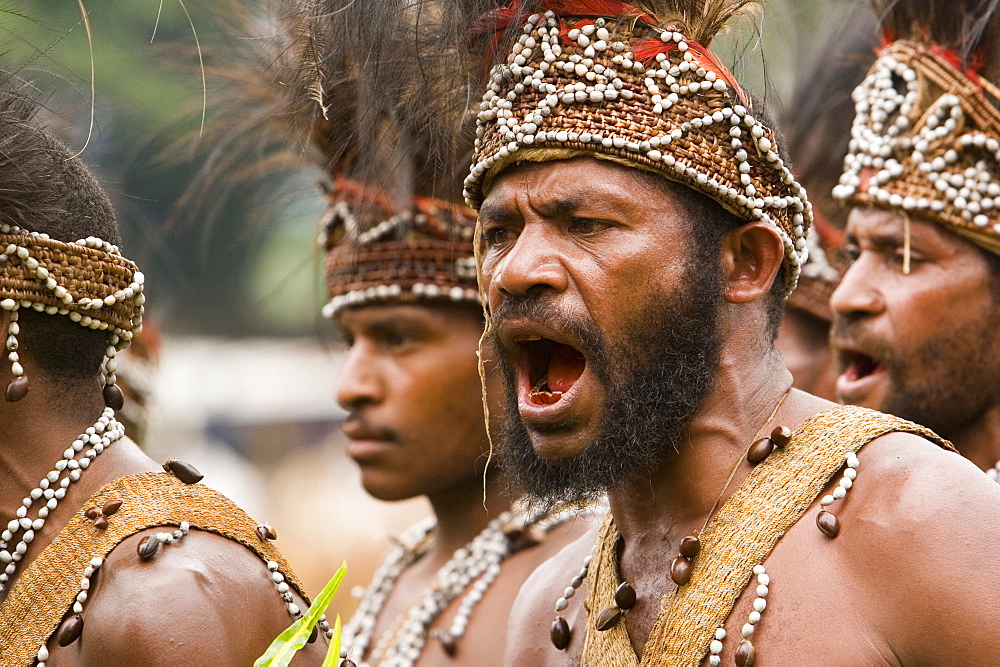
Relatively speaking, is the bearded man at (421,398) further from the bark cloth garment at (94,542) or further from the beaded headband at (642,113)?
the bark cloth garment at (94,542)

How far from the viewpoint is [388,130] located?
11.5ft

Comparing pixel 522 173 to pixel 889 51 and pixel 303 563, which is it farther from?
pixel 303 563

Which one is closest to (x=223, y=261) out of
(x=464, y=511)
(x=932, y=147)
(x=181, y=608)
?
(x=464, y=511)

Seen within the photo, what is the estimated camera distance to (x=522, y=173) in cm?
297

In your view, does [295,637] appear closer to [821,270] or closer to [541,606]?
[541,606]

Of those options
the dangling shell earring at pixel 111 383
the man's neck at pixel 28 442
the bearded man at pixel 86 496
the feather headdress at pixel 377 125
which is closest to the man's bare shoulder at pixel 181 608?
the bearded man at pixel 86 496

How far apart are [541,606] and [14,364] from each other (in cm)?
140

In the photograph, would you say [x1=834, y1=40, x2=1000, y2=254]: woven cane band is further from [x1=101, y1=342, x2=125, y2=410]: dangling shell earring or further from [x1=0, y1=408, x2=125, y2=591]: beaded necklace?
[x1=0, y1=408, x2=125, y2=591]: beaded necklace

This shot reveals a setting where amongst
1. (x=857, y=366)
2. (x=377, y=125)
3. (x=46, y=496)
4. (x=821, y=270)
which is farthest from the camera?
(x=821, y=270)

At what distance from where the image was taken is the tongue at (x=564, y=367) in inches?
119

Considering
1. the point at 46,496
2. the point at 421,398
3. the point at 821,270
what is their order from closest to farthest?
the point at 46,496
the point at 421,398
the point at 821,270

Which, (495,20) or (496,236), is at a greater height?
(495,20)

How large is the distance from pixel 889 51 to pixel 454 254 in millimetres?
1611

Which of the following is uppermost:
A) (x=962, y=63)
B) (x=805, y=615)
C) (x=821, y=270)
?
(x=962, y=63)
